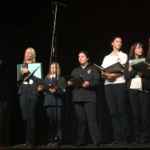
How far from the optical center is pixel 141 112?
6.45 meters

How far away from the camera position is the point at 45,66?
797 cm

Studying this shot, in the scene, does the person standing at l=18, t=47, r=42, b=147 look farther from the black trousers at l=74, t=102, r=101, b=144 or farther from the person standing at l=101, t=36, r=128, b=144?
the person standing at l=101, t=36, r=128, b=144

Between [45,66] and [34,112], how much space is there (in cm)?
138

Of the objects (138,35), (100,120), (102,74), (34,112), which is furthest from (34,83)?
(138,35)

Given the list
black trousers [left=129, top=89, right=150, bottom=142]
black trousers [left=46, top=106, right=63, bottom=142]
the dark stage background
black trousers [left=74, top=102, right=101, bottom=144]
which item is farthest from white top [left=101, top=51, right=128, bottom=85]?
the dark stage background

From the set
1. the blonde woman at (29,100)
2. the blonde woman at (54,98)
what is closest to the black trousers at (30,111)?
the blonde woman at (29,100)

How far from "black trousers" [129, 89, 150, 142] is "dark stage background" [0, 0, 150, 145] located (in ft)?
3.18

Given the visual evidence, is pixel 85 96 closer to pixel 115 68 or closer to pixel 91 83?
pixel 91 83

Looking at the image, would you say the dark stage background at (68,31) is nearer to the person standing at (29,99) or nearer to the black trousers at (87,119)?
the person standing at (29,99)

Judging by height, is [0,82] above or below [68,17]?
below

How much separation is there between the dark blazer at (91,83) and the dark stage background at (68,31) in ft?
3.41

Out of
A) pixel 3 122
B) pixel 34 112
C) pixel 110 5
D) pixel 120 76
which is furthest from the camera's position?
pixel 110 5


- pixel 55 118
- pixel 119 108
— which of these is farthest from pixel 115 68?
pixel 55 118

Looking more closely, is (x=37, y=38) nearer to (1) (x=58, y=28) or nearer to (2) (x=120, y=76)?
(1) (x=58, y=28)
